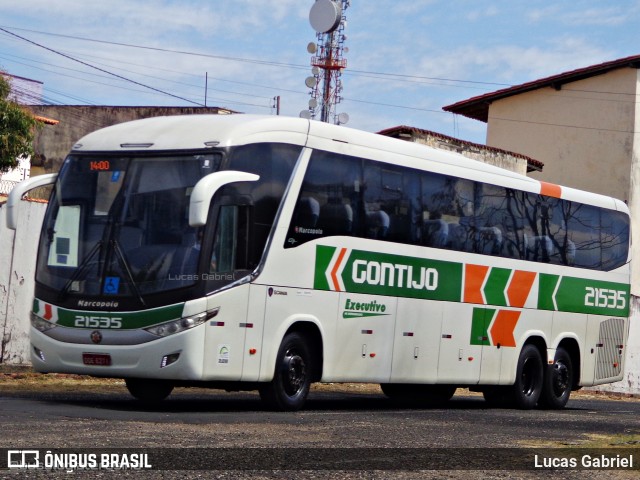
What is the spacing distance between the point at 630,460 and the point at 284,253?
5.81 metres

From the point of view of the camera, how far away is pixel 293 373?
15281 millimetres

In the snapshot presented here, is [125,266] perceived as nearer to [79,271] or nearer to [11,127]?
[79,271]

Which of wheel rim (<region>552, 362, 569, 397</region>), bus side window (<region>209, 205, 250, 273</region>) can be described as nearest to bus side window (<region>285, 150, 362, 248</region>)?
bus side window (<region>209, 205, 250, 273</region>)

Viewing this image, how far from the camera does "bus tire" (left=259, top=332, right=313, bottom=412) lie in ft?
49.2

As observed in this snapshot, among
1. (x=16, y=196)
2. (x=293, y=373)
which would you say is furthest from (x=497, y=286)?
(x=16, y=196)

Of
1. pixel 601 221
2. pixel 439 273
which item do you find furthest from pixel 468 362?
pixel 601 221

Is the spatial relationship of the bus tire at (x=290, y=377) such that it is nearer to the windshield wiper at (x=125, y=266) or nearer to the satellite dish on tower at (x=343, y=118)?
the windshield wiper at (x=125, y=266)

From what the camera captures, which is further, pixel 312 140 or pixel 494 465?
pixel 312 140

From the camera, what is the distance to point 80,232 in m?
14.6

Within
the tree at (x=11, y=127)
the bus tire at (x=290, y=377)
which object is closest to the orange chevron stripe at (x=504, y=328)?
the bus tire at (x=290, y=377)

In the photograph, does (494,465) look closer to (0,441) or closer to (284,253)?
(0,441)

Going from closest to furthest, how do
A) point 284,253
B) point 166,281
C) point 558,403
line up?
point 166,281
point 284,253
point 558,403

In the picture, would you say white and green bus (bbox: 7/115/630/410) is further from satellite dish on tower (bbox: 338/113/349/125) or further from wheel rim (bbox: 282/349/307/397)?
satellite dish on tower (bbox: 338/113/349/125)

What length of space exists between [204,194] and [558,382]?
9.63 metres
